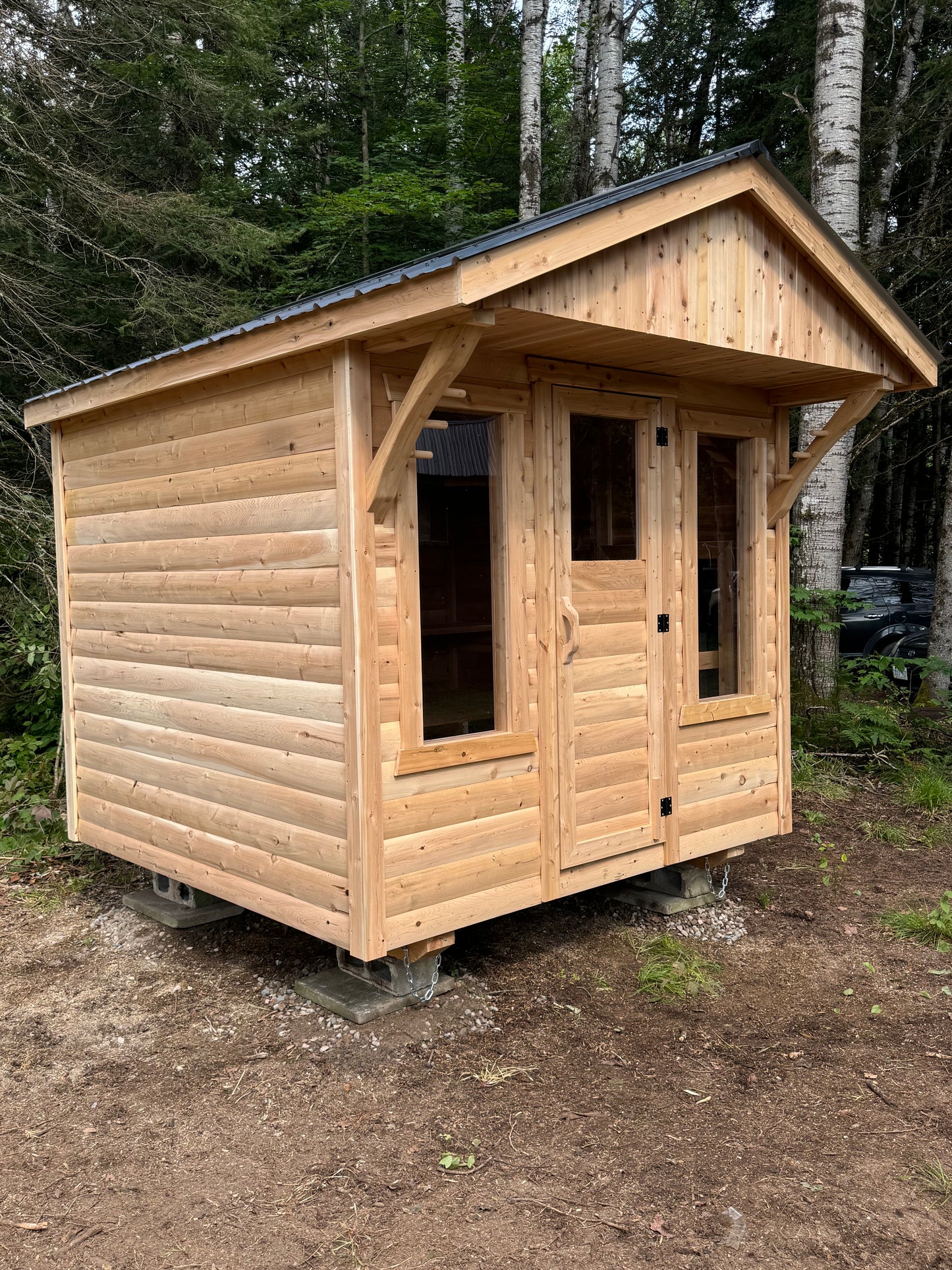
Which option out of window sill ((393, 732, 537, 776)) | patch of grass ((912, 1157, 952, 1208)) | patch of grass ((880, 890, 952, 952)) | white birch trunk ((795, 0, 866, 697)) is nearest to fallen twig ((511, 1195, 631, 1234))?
patch of grass ((912, 1157, 952, 1208))

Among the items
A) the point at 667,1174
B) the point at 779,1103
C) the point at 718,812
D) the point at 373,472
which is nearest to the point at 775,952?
the point at 718,812

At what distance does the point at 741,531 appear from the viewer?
5473 millimetres

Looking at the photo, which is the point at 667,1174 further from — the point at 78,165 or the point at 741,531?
the point at 78,165

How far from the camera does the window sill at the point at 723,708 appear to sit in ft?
16.9

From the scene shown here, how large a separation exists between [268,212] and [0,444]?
644 cm

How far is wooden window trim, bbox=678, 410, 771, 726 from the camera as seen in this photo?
5129 mm

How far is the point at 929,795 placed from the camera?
24.8ft

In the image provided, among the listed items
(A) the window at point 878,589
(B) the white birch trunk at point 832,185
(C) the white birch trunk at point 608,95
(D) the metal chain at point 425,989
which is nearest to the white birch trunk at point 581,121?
(C) the white birch trunk at point 608,95

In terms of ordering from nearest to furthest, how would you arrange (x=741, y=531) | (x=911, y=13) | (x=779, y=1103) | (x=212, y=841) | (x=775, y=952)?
(x=779, y=1103) < (x=212, y=841) < (x=775, y=952) < (x=741, y=531) < (x=911, y=13)

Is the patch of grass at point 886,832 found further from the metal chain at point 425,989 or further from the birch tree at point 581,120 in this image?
the birch tree at point 581,120

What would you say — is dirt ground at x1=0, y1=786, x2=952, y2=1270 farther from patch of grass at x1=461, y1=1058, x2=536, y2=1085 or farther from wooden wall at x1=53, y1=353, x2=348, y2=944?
wooden wall at x1=53, y1=353, x2=348, y2=944

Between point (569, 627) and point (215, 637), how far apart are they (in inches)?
60.8

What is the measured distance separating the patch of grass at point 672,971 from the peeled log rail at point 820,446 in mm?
2244

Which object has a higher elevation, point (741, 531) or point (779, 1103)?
point (741, 531)
